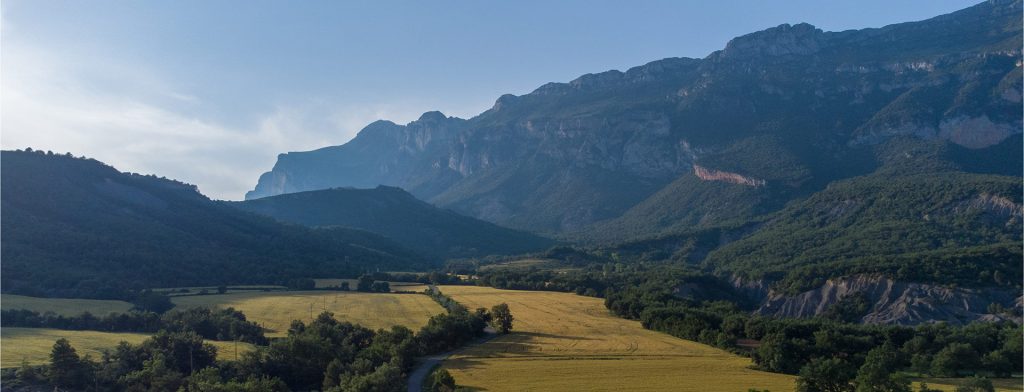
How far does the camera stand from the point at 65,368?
5022 cm

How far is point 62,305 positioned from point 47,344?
26998 mm

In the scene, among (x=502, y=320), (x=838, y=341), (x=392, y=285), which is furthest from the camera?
(x=392, y=285)

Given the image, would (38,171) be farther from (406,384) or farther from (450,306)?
(406,384)

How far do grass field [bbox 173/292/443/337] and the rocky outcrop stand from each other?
58.9 m

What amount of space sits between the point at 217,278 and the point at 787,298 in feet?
334

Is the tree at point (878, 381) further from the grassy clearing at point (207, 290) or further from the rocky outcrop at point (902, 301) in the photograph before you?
the grassy clearing at point (207, 290)

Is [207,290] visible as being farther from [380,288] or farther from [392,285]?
[392,285]

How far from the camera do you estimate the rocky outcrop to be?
9706cm

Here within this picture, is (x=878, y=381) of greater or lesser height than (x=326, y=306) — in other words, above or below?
below

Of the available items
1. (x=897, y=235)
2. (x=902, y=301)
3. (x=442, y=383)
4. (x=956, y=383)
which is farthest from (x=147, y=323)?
(x=897, y=235)

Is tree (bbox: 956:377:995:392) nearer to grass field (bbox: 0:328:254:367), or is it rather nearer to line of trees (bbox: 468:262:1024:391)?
line of trees (bbox: 468:262:1024:391)

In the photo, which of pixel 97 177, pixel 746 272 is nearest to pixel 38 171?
pixel 97 177

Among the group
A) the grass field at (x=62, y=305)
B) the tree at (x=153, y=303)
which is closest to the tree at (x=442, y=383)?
the grass field at (x=62, y=305)

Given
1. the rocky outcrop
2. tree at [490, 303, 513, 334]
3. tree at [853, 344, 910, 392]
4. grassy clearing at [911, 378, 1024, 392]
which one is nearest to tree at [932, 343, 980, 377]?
grassy clearing at [911, 378, 1024, 392]
